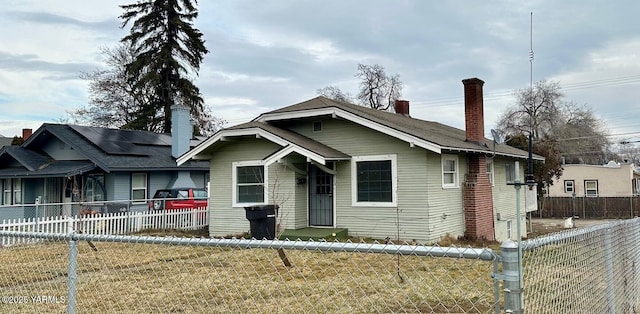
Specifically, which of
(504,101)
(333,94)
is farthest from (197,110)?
(504,101)

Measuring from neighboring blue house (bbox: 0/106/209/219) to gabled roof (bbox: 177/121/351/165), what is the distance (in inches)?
230

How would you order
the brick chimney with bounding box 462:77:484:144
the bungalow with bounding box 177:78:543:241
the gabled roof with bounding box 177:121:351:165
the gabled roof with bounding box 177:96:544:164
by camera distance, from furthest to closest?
the brick chimney with bounding box 462:77:484:144
the gabled roof with bounding box 177:121:351:165
the bungalow with bounding box 177:78:543:241
the gabled roof with bounding box 177:96:544:164

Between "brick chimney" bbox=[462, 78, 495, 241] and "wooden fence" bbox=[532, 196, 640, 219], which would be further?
"wooden fence" bbox=[532, 196, 640, 219]

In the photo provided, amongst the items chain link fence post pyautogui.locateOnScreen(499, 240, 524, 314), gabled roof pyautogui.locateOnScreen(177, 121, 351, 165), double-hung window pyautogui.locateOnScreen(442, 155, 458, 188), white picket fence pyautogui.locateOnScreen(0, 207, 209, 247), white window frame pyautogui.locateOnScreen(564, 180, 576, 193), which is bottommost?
white picket fence pyautogui.locateOnScreen(0, 207, 209, 247)

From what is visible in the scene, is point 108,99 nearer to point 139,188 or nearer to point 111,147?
point 111,147

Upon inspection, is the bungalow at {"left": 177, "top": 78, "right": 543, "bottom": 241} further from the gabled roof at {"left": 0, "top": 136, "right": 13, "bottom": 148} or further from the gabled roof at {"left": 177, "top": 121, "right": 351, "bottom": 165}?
the gabled roof at {"left": 0, "top": 136, "right": 13, "bottom": 148}

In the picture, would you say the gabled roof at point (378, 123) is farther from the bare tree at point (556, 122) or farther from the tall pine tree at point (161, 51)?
the bare tree at point (556, 122)

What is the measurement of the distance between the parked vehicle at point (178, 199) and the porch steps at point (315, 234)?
270 inches

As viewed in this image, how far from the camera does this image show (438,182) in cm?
1355

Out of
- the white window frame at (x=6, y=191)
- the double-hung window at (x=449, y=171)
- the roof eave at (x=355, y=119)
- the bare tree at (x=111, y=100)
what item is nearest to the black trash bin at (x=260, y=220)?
the roof eave at (x=355, y=119)

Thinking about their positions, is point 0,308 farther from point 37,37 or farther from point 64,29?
point 64,29

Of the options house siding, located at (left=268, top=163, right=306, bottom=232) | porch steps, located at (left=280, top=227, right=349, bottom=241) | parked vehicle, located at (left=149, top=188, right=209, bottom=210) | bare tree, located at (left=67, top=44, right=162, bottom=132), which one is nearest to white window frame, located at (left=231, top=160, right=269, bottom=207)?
house siding, located at (left=268, top=163, right=306, bottom=232)

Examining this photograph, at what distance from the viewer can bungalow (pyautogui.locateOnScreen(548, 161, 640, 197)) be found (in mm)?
33344

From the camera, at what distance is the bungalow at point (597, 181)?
109 feet
